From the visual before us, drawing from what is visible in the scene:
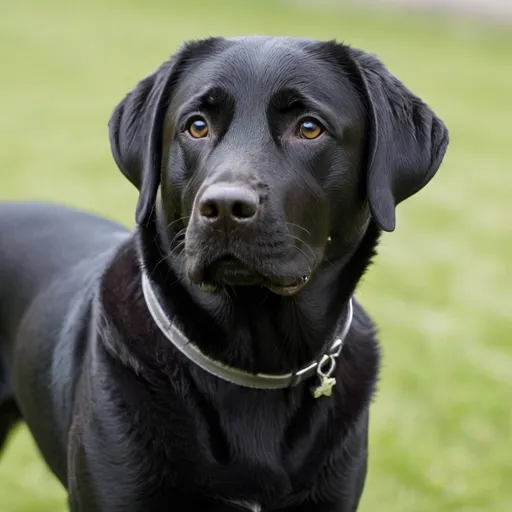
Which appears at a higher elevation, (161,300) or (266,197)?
(266,197)

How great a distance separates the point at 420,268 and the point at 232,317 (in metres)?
4.56

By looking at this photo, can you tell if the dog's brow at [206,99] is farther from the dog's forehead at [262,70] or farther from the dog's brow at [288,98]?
the dog's brow at [288,98]

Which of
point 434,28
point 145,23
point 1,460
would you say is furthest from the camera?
point 434,28

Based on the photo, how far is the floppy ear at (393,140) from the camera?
2574mm

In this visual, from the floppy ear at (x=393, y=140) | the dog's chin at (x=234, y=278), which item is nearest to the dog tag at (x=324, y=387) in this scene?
the dog's chin at (x=234, y=278)

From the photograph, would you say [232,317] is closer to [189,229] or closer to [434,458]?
[189,229]

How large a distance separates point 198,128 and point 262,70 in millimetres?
242

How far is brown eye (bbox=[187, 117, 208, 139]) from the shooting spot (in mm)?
2559

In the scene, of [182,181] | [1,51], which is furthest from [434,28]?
[182,181]

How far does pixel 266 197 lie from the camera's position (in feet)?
7.52

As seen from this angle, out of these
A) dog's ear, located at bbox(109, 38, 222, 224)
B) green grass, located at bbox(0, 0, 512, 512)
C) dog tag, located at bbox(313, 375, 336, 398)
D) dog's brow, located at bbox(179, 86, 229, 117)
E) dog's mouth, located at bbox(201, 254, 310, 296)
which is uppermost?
dog's brow, located at bbox(179, 86, 229, 117)

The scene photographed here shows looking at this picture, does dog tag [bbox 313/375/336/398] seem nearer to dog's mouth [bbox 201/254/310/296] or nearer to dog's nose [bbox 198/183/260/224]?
dog's mouth [bbox 201/254/310/296]

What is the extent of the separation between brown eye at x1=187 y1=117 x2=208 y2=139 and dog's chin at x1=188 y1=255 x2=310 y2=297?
411 mm

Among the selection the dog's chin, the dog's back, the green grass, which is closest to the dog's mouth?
the dog's chin
